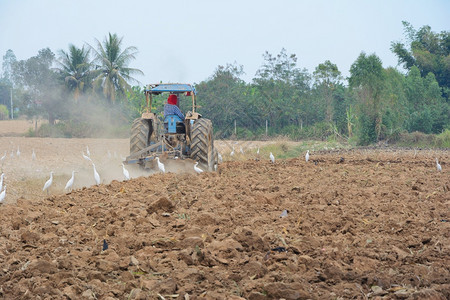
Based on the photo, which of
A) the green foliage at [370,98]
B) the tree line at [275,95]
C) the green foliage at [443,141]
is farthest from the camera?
the tree line at [275,95]

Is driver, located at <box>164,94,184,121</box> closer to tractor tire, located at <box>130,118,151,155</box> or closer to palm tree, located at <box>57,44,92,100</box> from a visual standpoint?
tractor tire, located at <box>130,118,151,155</box>

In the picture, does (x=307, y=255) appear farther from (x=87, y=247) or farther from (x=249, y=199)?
(x=249, y=199)

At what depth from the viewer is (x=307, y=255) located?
17.1 ft

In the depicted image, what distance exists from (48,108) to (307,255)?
45344 mm

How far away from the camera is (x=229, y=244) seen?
17.6 feet

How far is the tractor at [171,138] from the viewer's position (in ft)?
42.1

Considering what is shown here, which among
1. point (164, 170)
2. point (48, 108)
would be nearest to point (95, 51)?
point (48, 108)

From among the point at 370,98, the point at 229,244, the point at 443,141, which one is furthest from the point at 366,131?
the point at 229,244

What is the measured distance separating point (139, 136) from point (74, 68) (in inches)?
1332

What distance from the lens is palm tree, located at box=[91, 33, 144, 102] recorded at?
138 ft

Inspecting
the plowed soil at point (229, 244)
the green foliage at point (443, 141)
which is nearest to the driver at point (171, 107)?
the plowed soil at point (229, 244)

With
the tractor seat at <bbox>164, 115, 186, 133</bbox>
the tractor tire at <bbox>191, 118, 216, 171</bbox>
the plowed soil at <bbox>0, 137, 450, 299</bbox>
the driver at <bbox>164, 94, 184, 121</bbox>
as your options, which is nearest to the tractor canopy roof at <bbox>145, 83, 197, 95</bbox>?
the driver at <bbox>164, 94, 184, 121</bbox>

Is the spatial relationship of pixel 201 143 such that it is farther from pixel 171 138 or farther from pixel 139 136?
pixel 139 136

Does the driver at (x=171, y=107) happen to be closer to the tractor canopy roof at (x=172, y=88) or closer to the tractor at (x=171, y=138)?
the tractor at (x=171, y=138)
